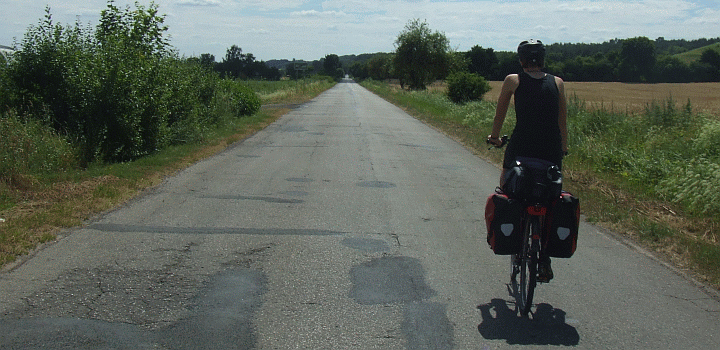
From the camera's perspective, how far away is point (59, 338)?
12.1 feet

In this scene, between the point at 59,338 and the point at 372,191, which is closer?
the point at 59,338

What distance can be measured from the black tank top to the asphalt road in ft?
3.83

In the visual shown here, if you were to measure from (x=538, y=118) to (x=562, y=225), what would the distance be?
0.79 metres

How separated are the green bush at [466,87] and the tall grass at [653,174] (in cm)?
2083

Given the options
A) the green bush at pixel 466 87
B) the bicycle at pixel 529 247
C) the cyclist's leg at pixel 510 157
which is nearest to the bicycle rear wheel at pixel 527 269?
the bicycle at pixel 529 247

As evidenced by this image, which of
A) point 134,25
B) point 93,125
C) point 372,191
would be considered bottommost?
point 372,191

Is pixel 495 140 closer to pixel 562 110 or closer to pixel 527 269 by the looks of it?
pixel 562 110

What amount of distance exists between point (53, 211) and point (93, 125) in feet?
17.5

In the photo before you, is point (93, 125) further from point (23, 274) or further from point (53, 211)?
point (23, 274)

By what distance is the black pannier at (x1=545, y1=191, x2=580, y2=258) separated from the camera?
170 inches

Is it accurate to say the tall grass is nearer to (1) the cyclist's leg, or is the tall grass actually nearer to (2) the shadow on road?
(2) the shadow on road

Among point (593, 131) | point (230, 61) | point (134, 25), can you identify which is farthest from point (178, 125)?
point (230, 61)

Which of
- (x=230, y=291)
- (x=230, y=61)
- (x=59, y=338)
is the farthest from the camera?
(x=230, y=61)

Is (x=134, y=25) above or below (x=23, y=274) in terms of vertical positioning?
above
